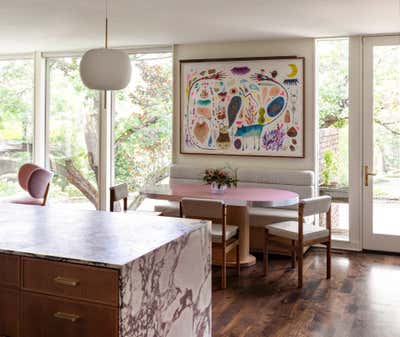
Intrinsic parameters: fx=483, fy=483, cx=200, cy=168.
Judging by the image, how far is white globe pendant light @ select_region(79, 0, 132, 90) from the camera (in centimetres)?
316

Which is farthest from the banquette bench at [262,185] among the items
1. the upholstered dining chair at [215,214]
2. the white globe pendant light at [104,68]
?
the white globe pendant light at [104,68]

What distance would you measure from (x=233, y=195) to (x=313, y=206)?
0.78m

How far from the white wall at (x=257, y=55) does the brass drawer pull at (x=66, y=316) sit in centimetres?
413

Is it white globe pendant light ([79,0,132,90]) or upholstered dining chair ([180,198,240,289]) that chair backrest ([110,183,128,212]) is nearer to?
upholstered dining chair ([180,198,240,289])

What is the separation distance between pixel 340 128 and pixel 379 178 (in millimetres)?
703

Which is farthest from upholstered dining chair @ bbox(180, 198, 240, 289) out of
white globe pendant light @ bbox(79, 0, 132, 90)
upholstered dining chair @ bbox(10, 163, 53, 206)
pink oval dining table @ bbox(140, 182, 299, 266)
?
upholstered dining chair @ bbox(10, 163, 53, 206)

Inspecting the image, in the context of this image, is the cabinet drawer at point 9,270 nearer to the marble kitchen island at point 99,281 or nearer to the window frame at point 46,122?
the marble kitchen island at point 99,281

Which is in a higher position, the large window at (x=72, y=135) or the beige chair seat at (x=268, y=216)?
the large window at (x=72, y=135)

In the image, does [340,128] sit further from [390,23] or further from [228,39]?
[228,39]

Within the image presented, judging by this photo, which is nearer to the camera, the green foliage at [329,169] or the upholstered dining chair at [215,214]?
the upholstered dining chair at [215,214]

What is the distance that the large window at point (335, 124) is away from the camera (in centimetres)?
547

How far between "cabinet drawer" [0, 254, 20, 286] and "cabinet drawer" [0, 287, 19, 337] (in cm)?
3

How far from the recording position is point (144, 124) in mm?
6434

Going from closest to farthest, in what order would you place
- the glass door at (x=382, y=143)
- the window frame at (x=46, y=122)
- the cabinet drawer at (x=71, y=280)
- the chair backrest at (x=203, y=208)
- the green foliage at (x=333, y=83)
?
the cabinet drawer at (x=71, y=280)
the chair backrest at (x=203, y=208)
the glass door at (x=382, y=143)
the green foliage at (x=333, y=83)
the window frame at (x=46, y=122)
